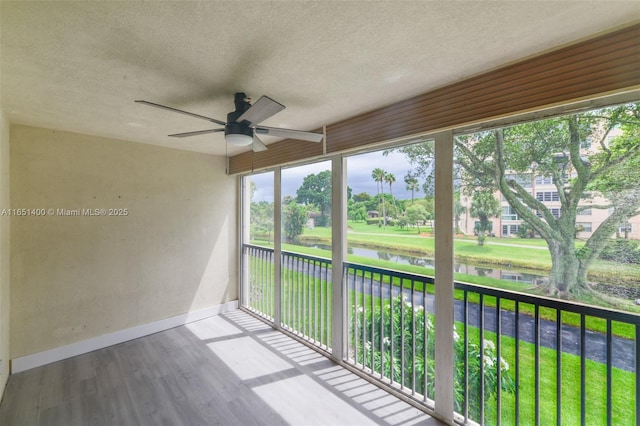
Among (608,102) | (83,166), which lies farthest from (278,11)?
(83,166)

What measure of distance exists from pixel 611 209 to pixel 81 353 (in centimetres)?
483

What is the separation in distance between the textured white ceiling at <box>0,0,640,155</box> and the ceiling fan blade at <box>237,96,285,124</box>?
11.2 inches

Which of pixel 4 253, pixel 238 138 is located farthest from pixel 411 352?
pixel 4 253

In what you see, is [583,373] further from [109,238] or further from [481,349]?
[109,238]

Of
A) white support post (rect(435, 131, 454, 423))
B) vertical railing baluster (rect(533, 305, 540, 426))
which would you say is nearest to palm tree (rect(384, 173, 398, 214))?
white support post (rect(435, 131, 454, 423))

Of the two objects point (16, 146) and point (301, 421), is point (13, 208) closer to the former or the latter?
point (16, 146)

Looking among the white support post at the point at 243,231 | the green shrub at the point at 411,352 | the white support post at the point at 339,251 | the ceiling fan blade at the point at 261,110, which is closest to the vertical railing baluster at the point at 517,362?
the green shrub at the point at 411,352

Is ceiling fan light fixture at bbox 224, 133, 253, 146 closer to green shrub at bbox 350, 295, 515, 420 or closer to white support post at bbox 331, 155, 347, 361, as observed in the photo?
white support post at bbox 331, 155, 347, 361

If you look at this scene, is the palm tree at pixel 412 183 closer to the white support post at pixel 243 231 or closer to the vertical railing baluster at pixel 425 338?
the vertical railing baluster at pixel 425 338

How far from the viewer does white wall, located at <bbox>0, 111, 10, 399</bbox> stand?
2301 millimetres

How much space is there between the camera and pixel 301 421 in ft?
6.63

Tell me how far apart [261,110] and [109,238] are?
288 centimetres

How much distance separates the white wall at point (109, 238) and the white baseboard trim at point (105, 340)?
7cm

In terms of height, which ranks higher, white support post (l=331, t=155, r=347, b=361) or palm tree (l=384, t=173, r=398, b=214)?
palm tree (l=384, t=173, r=398, b=214)
